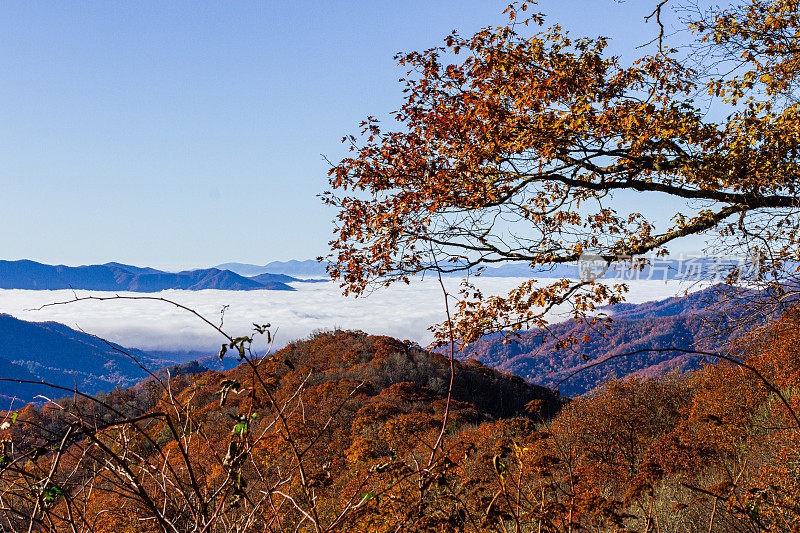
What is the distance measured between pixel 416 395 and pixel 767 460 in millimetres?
12955

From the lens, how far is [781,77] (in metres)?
9.52

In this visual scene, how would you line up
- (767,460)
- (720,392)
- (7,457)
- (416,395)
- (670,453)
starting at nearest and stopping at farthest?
(7,457)
(767,460)
(670,453)
(720,392)
(416,395)

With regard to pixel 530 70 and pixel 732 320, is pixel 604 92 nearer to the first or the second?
pixel 530 70

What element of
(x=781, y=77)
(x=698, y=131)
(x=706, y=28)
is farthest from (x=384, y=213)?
(x=781, y=77)

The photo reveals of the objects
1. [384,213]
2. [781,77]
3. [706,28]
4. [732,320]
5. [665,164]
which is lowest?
[732,320]

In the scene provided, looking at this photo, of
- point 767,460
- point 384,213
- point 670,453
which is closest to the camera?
point 767,460

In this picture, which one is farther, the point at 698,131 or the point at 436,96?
the point at 436,96

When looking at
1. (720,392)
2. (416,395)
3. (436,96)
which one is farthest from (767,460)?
(416,395)

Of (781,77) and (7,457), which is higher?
(781,77)

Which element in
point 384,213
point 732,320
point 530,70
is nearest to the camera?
point 530,70

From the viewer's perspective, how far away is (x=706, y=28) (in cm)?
984

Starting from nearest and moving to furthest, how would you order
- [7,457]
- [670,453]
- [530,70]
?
[7,457]
[670,453]
[530,70]

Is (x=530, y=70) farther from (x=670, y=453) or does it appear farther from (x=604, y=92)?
(x=670, y=453)

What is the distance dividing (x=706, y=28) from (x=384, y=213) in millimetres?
7062
